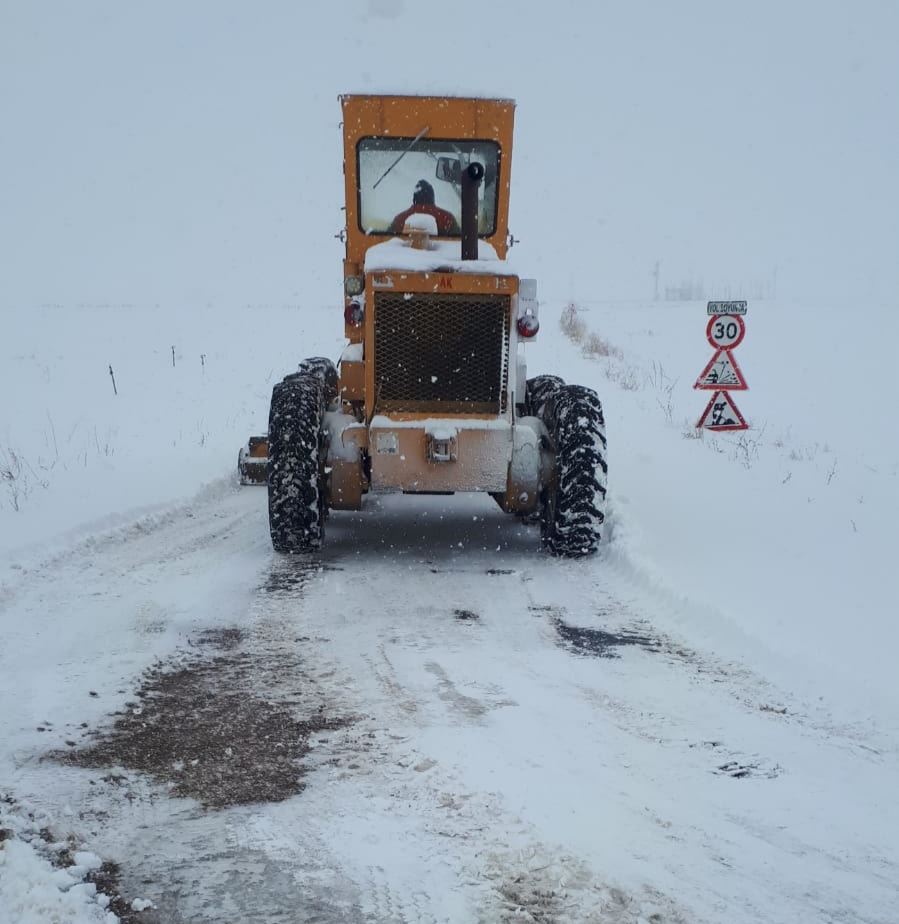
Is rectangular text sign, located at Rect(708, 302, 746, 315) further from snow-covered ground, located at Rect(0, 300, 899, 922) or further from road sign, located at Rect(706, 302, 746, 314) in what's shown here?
snow-covered ground, located at Rect(0, 300, 899, 922)

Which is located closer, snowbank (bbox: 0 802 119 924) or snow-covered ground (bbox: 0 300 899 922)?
snowbank (bbox: 0 802 119 924)

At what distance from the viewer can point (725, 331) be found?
9102mm

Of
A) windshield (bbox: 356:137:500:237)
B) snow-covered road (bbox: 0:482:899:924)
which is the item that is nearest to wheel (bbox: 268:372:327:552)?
snow-covered road (bbox: 0:482:899:924)

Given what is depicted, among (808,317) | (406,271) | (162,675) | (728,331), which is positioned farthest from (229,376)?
(808,317)

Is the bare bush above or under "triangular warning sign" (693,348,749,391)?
under

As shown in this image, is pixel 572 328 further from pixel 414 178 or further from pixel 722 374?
→ pixel 414 178

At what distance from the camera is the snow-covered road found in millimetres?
2365

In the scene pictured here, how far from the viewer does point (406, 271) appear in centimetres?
602

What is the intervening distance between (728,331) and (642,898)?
7.45 m

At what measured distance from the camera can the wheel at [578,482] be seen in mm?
6309

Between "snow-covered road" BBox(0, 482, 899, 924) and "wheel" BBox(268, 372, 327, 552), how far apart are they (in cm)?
85

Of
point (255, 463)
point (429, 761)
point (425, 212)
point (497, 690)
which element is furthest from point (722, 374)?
point (429, 761)

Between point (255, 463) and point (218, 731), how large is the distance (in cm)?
607

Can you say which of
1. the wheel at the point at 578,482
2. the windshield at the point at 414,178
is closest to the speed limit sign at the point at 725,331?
the windshield at the point at 414,178
